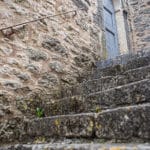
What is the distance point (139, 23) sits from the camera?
291 inches

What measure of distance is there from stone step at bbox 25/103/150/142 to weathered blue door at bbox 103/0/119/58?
3.92m

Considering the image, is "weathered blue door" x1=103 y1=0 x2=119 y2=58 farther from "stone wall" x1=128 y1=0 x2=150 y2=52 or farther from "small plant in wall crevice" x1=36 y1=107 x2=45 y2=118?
"small plant in wall crevice" x1=36 y1=107 x2=45 y2=118

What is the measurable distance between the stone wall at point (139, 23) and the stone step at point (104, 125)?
220 inches

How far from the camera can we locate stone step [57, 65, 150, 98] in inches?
88.7

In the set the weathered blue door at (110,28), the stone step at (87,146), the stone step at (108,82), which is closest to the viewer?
the stone step at (87,146)

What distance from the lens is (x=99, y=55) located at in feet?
14.0

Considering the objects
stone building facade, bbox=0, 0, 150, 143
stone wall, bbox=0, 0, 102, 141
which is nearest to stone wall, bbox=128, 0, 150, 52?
stone building facade, bbox=0, 0, 150, 143

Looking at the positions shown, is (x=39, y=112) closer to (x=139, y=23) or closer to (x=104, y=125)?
(x=104, y=125)

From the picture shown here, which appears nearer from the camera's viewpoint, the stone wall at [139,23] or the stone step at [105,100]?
the stone step at [105,100]

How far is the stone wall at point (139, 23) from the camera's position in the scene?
7113 millimetres

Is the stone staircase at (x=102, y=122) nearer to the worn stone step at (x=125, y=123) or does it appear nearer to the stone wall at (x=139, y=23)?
the worn stone step at (x=125, y=123)

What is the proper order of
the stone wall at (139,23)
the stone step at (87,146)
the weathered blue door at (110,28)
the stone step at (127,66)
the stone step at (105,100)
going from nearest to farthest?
the stone step at (87,146) < the stone step at (105,100) < the stone step at (127,66) < the weathered blue door at (110,28) < the stone wall at (139,23)

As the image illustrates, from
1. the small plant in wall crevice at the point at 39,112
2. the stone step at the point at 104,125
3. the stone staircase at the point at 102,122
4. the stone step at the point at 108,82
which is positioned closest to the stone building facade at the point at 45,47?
the small plant in wall crevice at the point at 39,112

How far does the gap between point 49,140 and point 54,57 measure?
149 centimetres
